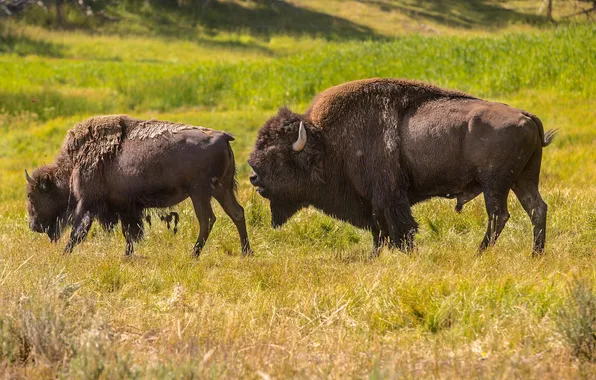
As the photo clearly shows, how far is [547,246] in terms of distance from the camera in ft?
29.2

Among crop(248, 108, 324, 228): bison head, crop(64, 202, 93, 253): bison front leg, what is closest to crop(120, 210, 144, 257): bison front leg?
crop(64, 202, 93, 253): bison front leg

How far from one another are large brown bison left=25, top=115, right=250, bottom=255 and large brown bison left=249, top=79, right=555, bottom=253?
49 centimetres

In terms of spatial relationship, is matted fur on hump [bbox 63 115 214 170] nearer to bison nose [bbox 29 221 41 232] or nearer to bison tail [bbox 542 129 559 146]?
bison nose [bbox 29 221 41 232]

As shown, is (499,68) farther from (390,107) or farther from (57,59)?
(57,59)

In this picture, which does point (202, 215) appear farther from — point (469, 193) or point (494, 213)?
point (494, 213)

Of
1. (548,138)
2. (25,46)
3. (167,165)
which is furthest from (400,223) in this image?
(25,46)

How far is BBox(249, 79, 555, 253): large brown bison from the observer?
333 inches

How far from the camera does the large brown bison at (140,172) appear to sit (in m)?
9.19

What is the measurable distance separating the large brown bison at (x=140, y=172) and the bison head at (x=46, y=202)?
167 mm

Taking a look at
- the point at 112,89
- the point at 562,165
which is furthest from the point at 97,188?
the point at 112,89

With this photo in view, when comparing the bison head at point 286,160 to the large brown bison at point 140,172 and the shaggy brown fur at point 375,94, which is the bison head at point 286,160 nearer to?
the shaggy brown fur at point 375,94

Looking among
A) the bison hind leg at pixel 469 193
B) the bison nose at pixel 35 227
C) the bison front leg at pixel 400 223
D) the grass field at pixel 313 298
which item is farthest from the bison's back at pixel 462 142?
the bison nose at pixel 35 227

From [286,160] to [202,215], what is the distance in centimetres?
111

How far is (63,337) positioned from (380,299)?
7.72ft
